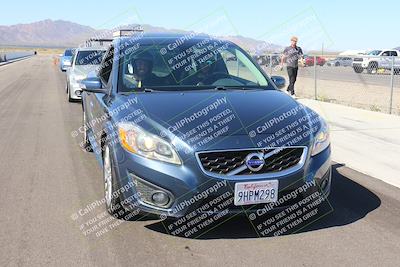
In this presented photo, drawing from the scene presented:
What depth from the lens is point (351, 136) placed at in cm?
861

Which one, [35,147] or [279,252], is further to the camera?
[35,147]

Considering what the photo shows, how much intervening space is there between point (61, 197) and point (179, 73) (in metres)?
1.80

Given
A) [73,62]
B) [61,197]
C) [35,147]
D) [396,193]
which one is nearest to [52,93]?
[73,62]

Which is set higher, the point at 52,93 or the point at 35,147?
the point at 35,147

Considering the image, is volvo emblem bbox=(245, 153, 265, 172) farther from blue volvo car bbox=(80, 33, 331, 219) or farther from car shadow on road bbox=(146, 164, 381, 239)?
car shadow on road bbox=(146, 164, 381, 239)

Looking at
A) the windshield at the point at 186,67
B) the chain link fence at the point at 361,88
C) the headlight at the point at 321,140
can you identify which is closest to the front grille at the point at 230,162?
the headlight at the point at 321,140

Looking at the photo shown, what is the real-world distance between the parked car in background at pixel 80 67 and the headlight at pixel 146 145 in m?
9.52

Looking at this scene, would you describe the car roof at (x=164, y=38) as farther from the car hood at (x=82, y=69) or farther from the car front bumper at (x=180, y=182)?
the car hood at (x=82, y=69)

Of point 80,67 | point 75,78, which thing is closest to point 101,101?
point 75,78

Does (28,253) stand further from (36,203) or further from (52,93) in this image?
(52,93)

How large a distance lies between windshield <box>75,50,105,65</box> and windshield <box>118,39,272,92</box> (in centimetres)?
877

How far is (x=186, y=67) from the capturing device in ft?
17.6

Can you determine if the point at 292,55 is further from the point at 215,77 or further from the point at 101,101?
the point at 101,101

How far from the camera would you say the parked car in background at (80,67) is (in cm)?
1344
